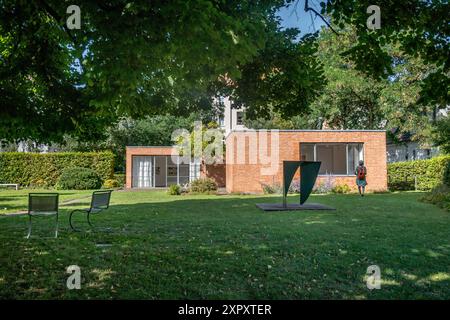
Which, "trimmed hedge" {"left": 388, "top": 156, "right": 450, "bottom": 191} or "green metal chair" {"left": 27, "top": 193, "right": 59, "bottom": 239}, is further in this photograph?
"trimmed hedge" {"left": 388, "top": 156, "right": 450, "bottom": 191}

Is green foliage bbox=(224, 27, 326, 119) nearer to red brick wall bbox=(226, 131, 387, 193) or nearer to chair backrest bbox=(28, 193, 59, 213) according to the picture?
chair backrest bbox=(28, 193, 59, 213)

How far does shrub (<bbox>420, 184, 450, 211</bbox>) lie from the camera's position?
13105 millimetres

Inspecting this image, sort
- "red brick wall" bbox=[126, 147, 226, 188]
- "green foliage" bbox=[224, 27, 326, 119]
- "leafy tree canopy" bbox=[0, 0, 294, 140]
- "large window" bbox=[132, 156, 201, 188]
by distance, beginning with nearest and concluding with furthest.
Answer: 1. "leafy tree canopy" bbox=[0, 0, 294, 140]
2. "green foliage" bbox=[224, 27, 326, 119]
3. "red brick wall" bbox=[126, 147, 226, 188]
4. "large window" bbox=[132, 156, 201, 188]

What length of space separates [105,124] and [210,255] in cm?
656

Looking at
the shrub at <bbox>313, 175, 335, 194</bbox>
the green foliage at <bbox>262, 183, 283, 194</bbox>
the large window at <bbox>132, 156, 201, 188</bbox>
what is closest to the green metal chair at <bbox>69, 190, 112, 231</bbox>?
the green foliage at <bbox>262, 183, 283, 194</bbox>

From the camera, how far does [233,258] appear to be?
20.0 feet

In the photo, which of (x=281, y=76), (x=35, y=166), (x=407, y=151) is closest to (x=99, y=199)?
(x=281, y=76)

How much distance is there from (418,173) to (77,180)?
23.5 m

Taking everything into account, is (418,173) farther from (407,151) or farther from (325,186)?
(407,151)

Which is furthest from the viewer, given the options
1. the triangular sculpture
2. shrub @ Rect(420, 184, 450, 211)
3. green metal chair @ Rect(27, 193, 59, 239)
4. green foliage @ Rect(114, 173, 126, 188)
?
green foliage @ Rect(114, 173, 126, 188)

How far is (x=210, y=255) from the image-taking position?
6.32 metres

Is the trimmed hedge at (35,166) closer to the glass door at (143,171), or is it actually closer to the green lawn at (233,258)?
the glass door at (143,171)

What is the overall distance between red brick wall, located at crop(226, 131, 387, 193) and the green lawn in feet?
40.4
